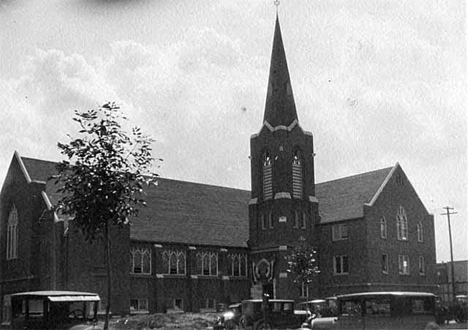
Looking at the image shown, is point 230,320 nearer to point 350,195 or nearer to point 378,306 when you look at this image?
point 378,306

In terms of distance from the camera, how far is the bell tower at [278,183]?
5706 centimetres

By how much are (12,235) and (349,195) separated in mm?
26592

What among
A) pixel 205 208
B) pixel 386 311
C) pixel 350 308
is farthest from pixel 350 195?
pixel 386 311

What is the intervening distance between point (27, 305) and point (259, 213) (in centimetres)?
3481

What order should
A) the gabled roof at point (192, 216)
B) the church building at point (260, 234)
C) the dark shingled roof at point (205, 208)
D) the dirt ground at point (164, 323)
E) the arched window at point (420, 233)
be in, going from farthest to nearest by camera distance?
the arched window at point (420, 233), the gabled roof at point (192, 216), the dark shingled roof at point (205, 208), the church building at point (260, 234), the dirt ground at point (164, 323)

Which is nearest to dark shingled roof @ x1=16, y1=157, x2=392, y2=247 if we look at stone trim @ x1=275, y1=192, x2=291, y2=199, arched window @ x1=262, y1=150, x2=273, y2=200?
stone trim @ x1=275, y1=192, x2=291, y2=199

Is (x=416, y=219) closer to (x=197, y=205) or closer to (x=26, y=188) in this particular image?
(x=197, y=205)

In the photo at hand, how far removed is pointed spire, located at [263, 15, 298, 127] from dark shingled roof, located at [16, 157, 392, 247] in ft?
25.9

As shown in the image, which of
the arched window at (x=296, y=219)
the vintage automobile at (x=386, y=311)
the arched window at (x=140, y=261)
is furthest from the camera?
the arched window at (x=296, y=219)

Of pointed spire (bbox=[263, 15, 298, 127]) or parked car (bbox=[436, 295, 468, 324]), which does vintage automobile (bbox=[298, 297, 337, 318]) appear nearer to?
parked car (bbox=[436, 295, 468, 324])

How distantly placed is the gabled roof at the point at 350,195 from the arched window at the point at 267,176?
516 cm

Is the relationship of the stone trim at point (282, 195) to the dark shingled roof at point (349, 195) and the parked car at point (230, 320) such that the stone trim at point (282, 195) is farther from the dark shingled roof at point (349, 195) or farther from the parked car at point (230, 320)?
the parked car at point (230, 320)

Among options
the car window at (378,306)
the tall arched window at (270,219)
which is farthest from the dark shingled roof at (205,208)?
the car window at (378,306)

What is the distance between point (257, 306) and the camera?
115 feet
